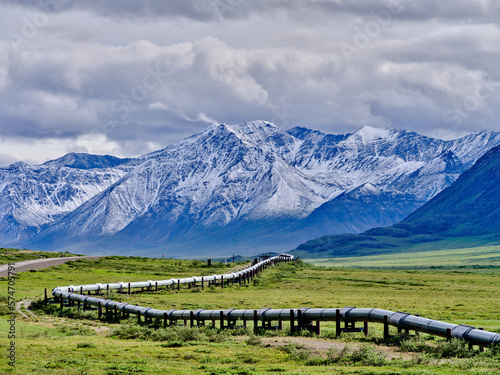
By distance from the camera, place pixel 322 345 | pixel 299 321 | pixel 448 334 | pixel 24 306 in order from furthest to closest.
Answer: pixel 24 306
pixel 299 321
pixel 322 345
pixel 448 334

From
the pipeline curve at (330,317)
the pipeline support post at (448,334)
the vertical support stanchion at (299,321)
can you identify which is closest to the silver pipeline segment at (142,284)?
the pipeline curve at (330,317)

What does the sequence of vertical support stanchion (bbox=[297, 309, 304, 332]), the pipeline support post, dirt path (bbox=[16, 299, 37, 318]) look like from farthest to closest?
dirt path (bbox=[16, 299, 37, 318])
vertical support stanchion (bbox=[297, 309, 304, 332])
the pipeline support post

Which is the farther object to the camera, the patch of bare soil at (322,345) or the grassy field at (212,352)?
the patch of bare soil at (322,345)

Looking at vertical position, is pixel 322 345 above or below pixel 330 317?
below

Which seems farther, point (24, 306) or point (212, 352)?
point (24, 306)

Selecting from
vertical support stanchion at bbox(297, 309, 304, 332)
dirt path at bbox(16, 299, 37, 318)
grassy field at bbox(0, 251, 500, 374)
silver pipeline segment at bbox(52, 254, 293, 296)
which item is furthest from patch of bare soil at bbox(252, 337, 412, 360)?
silver pipeline segment at bbox(52, 254, 293, 296)

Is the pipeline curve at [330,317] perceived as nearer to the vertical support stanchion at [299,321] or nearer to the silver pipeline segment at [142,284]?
the vertical support stanchion at [299,321]

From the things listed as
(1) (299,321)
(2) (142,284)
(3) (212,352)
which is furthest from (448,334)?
(2) (142,284)

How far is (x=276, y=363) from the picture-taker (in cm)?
3294

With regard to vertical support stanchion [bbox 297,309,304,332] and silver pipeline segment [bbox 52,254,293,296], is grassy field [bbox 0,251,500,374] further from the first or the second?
silver pipeline segment [bbox 52,254,293,296]

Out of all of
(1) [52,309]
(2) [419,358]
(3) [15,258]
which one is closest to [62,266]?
(3) [15,258]

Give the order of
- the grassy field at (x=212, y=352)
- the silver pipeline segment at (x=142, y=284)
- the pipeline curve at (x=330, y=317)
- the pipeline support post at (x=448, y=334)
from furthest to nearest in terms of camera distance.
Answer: the silver pipeline segment at (x=142, y=284) < the pipeline support post at (x=448, y=334) < the pipeline curve at (x=330, y=317) < the grassy field at (x=212, y=352)

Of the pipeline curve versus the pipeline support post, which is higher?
the pipeline curve

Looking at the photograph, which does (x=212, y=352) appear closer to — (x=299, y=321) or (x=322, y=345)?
(x=322, y=345)
